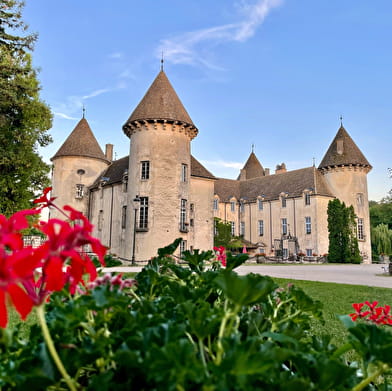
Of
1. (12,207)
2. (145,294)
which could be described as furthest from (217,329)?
(12,207)

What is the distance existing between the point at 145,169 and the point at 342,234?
22.6 m

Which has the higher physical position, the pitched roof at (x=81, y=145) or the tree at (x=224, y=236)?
the pitched roof at (x=81, y=145)

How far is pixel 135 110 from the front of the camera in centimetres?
2867

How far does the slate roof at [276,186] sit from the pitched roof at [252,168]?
4924 mm

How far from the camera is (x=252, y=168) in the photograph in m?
58.2

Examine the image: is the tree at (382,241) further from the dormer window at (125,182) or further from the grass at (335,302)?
the grass at (335,302)

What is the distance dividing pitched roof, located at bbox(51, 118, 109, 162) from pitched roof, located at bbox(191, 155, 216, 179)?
1018 cm

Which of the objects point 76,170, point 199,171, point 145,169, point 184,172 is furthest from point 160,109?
point 76,170

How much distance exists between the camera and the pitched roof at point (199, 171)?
3316 centimetres

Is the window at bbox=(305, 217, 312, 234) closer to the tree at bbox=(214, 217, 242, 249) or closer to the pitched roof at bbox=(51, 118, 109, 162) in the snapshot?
the tree at bbox=(214, 217, 242, 249)

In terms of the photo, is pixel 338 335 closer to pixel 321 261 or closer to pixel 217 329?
pixel 217 329

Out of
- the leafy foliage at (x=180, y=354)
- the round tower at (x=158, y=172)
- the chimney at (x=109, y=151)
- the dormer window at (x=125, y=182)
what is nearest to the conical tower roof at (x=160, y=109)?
the round tower at (x=158, y=172)

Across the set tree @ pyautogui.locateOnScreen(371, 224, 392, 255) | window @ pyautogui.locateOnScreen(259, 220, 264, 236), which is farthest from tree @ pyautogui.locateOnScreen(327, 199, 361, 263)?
tree @ pyautogui.locateOnScreen(371, 224, 392, 255)

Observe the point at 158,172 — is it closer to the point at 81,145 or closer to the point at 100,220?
the point at 100,220
